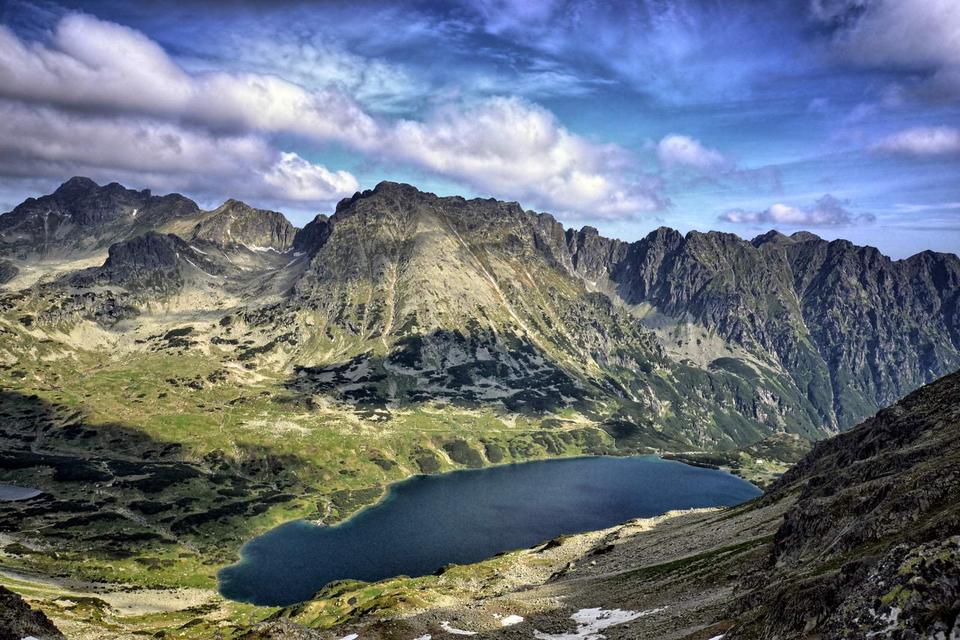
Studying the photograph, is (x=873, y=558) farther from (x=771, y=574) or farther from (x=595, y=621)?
(x=595, y=621)

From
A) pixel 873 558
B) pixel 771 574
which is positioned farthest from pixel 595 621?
pixel 873 558

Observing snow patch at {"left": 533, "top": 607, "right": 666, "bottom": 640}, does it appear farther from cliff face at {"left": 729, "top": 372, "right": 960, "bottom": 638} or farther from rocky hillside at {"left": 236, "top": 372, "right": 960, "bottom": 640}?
cliff face at {"left": 729, "top": 372, "right": 960, "bottom": 638}

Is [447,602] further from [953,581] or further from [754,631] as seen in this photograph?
[953,581]

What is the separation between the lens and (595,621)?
7506 cm

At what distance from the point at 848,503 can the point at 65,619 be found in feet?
516

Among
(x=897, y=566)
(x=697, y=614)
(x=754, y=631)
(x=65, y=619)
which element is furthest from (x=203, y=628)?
(x=897, y=566)

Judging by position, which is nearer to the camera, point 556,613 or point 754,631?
point 754,631

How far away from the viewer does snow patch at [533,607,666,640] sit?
2713 inches

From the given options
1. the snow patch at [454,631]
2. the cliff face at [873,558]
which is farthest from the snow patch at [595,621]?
the cliff face at [873,558]

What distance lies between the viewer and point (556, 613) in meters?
82.0

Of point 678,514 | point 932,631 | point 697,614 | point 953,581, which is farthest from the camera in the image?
point 678,514

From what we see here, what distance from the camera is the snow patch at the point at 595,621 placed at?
68.9 meters

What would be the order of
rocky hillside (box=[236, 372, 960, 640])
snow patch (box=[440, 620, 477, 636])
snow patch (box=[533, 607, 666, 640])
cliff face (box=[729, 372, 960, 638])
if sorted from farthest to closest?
snow patch (box=[440, 620, 477, 636]) → snow patch (box=[533, 607, 666, 640]) → rocky hillside (box=[236, 372, 960, 640]) → cliff face (box=[729, 372, 960, 638])

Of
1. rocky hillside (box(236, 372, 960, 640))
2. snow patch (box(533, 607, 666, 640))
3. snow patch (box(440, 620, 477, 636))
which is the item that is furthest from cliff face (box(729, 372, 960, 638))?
snow patch (box(440, 620, 477, 636))
